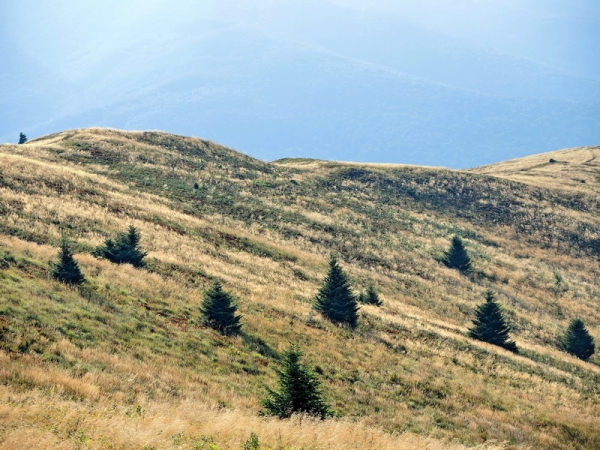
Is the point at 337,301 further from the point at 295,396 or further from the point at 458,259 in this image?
the point at 458,259

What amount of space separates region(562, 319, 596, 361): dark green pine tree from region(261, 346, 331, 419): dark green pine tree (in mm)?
26506

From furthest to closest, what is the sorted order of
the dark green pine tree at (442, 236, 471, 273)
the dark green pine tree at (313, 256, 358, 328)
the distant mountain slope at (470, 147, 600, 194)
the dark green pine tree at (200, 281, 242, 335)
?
1. the distant mountain slope at (470, 147, 600, 194)
2. the dark green pine tree at (442, 236, 471, 273)
3. the dark green pine tree at (313, 256, 358, 328)
4. the dark green pine tree at (200, 281, 242, 335)

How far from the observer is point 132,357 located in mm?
13773

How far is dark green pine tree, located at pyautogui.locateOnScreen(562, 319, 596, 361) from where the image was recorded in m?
31.6

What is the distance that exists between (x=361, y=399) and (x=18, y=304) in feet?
36.5

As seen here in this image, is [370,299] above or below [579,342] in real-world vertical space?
above

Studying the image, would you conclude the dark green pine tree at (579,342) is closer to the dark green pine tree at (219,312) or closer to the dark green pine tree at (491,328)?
the dark green pine tree at (491,328)

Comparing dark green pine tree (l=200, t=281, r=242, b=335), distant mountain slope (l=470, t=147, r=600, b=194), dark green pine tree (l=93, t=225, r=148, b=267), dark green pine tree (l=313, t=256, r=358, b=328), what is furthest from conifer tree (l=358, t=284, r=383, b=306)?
distant mountain slope (l=470, t=147, r=600, b=194)

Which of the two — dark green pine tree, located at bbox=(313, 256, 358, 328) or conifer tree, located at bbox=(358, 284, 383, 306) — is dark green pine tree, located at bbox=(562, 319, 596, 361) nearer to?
conifer tree, located at bbox=(358, 284, 383, 306)

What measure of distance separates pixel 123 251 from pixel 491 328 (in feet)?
70.0

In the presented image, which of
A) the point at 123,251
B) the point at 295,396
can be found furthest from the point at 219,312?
the point at 123,251

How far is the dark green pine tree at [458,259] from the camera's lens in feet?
157

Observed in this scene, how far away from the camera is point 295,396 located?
38.9 feet

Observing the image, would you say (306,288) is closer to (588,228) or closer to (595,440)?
(595,440)
